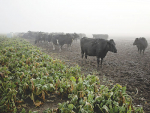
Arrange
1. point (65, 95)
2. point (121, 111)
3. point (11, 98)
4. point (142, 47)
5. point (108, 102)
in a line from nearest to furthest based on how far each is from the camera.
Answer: point (121, 111)
point (108, 102)
point (11, 98)
point (65, 95)
point (142, 47)

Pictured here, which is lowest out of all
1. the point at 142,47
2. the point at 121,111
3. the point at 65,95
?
the point at 65,95

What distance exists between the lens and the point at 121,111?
10.4 feet

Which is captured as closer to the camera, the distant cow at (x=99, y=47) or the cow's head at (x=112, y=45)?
the cow's head at (x=112, y=45)

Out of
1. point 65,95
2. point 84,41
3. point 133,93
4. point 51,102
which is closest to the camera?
point 51,102

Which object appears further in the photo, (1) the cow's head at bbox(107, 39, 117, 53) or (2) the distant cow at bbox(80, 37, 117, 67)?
(2) the distant cow at bbox(80, 37, 117, 67)

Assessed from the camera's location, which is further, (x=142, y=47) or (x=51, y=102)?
(x=142, y=47)

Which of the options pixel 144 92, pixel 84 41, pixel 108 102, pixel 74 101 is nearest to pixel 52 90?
pixel 74 101

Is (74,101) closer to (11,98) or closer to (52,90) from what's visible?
(52,90)

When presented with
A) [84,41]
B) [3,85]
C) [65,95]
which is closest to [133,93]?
[65,95]

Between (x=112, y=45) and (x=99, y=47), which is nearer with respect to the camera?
(x=112, y=45)

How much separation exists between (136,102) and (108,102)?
2.11 metres

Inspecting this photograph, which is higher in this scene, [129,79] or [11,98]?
[11,98]

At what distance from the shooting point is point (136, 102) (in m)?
4.73

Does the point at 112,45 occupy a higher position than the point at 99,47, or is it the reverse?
the point at 112,45
